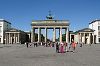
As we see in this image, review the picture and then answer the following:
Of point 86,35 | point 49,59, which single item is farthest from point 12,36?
point 49,59

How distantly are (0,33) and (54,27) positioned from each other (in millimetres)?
28009

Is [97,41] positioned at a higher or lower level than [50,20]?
lower

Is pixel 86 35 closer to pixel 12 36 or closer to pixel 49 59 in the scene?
pixel 12 36

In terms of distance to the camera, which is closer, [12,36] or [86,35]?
[86,35]

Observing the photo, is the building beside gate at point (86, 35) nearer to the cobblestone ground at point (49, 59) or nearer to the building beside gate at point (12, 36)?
the building beside gate at point (12, 36)

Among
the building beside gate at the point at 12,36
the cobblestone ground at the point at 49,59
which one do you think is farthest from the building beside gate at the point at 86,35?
the cobblestone ground at the point at 49,59

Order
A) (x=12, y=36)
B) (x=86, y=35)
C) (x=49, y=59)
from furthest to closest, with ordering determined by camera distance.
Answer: (x=12, y=36) < (x=86, y=35) < (x=49, y=59)

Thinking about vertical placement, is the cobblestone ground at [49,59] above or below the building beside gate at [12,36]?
below

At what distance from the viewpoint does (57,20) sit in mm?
132625

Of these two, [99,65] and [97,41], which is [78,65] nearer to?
[99,65]

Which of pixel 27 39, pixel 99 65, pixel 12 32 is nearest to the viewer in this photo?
pixel 99 65

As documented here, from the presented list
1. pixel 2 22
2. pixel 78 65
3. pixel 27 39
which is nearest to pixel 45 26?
pixel 2 22

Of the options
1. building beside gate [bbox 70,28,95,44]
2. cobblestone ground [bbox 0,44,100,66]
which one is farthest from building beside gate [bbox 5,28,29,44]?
cobblestone ground [bbox 0,44,100,66]

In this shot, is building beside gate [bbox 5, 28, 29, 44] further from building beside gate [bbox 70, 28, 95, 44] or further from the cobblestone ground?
→ the cobblestone ground
